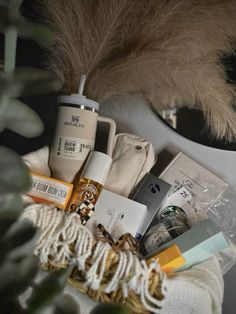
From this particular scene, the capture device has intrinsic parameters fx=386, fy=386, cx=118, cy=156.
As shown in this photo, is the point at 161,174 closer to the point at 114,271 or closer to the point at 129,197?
the point at 129,197

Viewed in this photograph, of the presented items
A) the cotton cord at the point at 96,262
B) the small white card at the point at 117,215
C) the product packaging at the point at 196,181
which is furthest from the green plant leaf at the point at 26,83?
the product packaging at the point at 196,181

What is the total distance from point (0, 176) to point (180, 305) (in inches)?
15.1

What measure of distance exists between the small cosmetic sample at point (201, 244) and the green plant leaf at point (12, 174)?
1.27ft

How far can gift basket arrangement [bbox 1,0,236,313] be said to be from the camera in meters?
0.60

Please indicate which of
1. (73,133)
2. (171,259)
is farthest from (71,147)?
(171,259)

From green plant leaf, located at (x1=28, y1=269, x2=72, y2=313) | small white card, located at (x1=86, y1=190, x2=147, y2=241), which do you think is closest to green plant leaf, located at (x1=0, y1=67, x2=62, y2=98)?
green plant leaf, located at (x1=28, y1=269, x2=72, y2=313)

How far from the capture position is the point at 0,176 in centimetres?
30

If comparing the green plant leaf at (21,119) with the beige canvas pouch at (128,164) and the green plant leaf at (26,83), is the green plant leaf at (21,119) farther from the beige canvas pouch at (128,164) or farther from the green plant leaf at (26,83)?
the beige canvas pouch at (128,164)

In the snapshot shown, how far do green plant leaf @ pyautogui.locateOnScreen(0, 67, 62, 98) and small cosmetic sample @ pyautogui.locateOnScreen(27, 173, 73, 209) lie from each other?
34 centimetres

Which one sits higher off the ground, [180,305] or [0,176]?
[0,176]

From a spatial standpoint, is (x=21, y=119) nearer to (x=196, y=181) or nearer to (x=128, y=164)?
(x=128, y=164)

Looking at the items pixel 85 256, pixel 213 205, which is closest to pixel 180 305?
pixel 85 256

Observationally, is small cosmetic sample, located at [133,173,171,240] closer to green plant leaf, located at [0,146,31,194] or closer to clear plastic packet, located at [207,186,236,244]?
clear plastic packet, located at [207,186,236,244]

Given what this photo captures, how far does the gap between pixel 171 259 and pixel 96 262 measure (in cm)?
13
